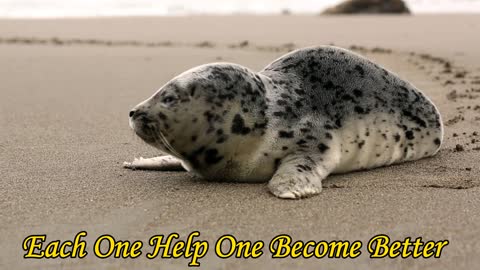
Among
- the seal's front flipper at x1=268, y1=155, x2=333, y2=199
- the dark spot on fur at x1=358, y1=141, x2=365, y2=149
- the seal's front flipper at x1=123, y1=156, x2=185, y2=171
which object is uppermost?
the dark spot on fur at x1=358, y1=141, x2=365, y2=149

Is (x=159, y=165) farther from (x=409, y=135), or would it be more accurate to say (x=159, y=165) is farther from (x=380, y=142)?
(x=409, y=135)

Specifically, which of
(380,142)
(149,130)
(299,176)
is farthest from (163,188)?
(380,142)

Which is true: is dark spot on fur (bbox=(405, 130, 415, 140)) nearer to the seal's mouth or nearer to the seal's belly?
the seal's belly

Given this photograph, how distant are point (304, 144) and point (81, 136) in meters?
1.64

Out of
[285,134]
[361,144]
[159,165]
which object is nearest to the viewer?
[285,134]

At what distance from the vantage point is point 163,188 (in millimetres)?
3018

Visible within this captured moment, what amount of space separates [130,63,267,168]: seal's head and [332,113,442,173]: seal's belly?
1.46ft

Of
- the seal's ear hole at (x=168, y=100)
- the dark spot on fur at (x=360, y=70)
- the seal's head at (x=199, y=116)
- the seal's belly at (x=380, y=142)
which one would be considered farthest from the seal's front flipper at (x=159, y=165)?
the dark spot on fur at (x=360, y=70)

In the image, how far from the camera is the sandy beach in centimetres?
234

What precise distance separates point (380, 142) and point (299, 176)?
615 mm

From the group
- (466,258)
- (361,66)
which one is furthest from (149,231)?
(361,66)

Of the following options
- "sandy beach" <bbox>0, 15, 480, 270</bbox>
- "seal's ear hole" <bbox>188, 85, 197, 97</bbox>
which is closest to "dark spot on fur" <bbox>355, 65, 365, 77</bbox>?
"sandy beach" <bbox>0, 15, 480, 270</bbox>

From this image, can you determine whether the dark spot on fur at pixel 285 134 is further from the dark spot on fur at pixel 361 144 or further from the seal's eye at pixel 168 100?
the seal's eye at pixel 168 100

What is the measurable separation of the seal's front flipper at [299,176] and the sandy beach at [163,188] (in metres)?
0.05
